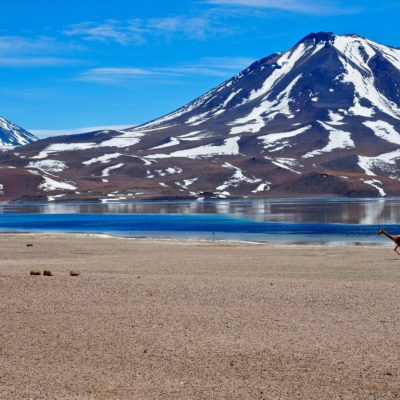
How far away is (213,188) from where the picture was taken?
19612cm

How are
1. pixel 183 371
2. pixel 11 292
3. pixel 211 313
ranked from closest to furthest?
pixel 183 371 → pixel 211 313 → pixel 11 292

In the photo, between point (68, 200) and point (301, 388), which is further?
point (68, 200)

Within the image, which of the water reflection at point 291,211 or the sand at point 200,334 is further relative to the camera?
the water reflection at point 291,211

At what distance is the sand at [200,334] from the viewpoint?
11438 millimetres

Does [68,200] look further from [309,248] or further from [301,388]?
[301,388]

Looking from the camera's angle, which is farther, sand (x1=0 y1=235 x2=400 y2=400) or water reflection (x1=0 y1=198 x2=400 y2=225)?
water reflection (x1=0 y1=198 x2=400 y2=225)

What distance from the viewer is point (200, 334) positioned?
1481 cm

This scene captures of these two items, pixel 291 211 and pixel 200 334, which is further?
pixel 291 211

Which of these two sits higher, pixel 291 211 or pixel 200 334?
pixel 291 211

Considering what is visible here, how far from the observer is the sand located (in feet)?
37.5

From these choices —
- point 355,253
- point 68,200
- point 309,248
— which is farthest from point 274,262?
point 68,200

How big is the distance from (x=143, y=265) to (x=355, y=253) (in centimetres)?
1249

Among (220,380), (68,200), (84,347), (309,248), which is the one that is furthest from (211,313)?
(68,200)

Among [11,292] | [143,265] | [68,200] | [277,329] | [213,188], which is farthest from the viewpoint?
[213,188]
